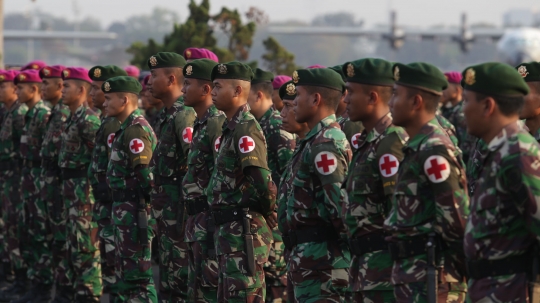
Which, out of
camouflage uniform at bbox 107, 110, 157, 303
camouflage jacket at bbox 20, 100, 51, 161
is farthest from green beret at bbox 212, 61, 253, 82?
camouflage jacket at bbox 20, 100, 51, 161

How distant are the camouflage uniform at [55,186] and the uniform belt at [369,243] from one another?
17.0 ft

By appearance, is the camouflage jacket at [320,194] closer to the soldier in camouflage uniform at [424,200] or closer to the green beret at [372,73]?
the green beret at [372,73]

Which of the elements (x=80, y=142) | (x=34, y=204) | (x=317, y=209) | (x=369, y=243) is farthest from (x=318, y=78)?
(x=34, y=204)

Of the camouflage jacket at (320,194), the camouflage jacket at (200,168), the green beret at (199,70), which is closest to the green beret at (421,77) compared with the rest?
the camouflage jacket at (320,194)

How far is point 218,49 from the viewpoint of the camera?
16.6 m

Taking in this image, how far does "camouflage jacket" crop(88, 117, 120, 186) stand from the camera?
8.19 meters

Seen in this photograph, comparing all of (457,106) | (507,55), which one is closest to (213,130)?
(457,106)

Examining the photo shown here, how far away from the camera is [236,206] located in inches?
252

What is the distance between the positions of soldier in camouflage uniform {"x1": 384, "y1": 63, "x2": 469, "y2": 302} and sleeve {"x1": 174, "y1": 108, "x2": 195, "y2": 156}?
3.07m

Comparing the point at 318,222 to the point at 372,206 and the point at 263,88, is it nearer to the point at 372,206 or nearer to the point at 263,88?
the point at 372,206

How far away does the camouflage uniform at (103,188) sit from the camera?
8.07 meters

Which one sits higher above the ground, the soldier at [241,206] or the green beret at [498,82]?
the green beret at [498,82]

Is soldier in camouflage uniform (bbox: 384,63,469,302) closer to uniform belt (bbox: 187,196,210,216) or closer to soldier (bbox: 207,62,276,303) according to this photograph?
soldier (bbox: 207,62,276,303)

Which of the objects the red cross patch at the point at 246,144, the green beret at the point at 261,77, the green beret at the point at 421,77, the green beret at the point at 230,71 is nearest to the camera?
the green beret at the point at 421,77
